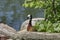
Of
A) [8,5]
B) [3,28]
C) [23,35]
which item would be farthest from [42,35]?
[8,5]

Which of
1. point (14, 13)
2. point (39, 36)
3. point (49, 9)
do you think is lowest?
point (14, 13)

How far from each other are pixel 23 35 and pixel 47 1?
837 millimetres

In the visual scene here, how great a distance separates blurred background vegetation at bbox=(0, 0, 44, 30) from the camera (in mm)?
10898

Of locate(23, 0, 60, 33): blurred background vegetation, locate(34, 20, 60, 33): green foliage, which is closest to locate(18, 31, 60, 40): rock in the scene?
locate(34, 20, 60, 33): green foliage

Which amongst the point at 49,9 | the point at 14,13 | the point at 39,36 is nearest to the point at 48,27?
the point at 39,36

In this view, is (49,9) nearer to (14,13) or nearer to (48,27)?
(48,27)

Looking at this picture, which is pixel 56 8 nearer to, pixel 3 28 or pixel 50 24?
pixel 50 24

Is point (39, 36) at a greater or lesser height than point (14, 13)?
greater

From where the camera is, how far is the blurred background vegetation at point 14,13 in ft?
35.8

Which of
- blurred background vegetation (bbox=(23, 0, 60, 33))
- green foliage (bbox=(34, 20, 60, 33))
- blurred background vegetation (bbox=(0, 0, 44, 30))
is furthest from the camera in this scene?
blurred background vegetation (bbox=(0, 0, 44, 30))

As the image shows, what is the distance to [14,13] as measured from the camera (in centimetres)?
1229

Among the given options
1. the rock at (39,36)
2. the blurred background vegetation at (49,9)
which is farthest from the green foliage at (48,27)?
the rock at (39,36)

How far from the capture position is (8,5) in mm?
13891

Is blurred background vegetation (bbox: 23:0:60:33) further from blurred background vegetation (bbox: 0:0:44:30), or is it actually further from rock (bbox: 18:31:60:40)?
blurred background vegetation (bbox: 0:0:44:30)
